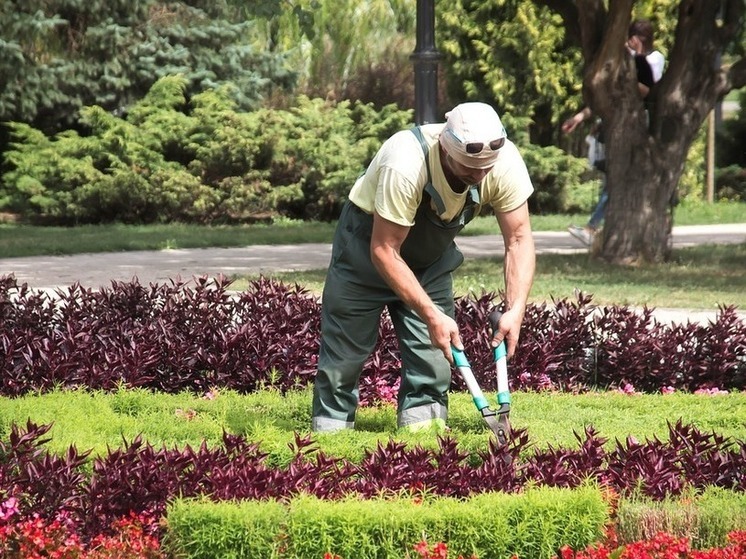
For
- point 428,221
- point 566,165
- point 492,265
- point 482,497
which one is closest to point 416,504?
point 482,497

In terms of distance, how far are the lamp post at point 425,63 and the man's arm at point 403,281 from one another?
596 centimetres

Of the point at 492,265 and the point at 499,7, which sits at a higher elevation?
the point at 499,7

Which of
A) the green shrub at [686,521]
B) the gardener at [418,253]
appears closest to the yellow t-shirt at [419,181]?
the gardener at [418,253]

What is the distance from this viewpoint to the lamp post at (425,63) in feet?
35.9

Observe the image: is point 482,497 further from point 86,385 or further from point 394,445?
point 86,385

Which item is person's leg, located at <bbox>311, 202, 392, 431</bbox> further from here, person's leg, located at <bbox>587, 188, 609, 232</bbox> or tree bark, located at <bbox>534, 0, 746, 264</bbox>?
person's leg, located at <bbox>587, 188, 609, 232</bbox>

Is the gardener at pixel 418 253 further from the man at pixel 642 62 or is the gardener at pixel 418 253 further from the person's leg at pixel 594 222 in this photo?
the person's leg at pixel 594 222

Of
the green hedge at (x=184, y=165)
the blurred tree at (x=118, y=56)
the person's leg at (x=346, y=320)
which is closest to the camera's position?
the person's leg at (x=346, y=320)

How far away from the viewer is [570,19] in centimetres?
1377

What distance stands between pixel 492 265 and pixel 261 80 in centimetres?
973

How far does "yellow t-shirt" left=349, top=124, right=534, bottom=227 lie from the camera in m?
5.01

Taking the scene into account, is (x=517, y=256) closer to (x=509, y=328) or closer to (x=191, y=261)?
(x=509, y=328)

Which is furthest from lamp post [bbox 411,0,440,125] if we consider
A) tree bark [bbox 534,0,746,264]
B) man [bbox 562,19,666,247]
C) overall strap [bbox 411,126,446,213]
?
overall strap [bbox 411,126,446,213]

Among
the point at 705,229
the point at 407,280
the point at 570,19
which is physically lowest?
the point at 705,229
